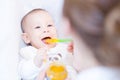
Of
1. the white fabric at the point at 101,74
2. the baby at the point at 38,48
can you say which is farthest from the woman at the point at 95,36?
the baby at the point at 38,48

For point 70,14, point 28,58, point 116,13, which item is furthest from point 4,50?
point 116,13

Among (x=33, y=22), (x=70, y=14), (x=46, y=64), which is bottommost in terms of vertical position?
(x=46, y=64)

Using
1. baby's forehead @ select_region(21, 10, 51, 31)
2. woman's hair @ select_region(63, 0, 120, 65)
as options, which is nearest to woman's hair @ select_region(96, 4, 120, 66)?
woman's hair @ select_region(63, 0, 120, 65)

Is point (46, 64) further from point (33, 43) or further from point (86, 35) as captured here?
point (86, 35)

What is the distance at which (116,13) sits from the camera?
0.53 m

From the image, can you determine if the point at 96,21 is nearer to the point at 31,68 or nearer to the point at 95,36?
the point at 95,36

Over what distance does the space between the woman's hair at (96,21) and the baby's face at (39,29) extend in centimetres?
44

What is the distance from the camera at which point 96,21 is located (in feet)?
1.81

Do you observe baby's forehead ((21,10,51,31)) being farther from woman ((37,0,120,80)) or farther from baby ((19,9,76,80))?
woman ((37,0,120,80))

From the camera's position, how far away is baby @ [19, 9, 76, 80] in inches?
38.5

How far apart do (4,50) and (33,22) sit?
0.15 meters

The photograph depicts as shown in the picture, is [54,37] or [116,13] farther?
[54,37]

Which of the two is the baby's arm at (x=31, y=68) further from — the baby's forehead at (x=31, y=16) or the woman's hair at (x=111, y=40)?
the woman's hair at (x=111, y=40)

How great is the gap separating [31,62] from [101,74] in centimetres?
41
